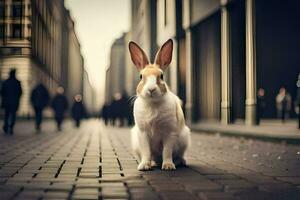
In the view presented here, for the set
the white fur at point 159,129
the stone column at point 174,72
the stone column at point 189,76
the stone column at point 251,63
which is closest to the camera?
the white fur at point 159,129

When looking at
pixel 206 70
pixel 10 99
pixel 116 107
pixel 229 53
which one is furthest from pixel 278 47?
pixel 10 99

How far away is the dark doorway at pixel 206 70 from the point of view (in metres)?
20.3

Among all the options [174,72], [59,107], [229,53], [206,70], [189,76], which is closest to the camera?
[229,53]

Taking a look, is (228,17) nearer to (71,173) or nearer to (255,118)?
(255,118)

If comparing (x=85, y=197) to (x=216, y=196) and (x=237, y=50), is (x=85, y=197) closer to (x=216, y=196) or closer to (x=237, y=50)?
(x=216, y=196)

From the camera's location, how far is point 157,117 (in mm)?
5223

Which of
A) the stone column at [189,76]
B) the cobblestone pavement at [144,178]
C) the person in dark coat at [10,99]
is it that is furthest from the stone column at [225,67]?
the cobblestone pavement at [144,178]

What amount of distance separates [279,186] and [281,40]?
21.0m

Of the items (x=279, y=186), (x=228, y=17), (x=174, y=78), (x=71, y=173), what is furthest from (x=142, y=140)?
(x=174, y=78)

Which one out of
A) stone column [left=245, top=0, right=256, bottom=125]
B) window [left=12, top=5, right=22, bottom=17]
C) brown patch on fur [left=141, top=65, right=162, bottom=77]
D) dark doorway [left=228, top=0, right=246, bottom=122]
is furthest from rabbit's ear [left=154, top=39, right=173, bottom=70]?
dark doorway [left=228, top=0, right=246, bottom=122]

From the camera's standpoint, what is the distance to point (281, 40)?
79.8 feet

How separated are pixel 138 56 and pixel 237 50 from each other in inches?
490

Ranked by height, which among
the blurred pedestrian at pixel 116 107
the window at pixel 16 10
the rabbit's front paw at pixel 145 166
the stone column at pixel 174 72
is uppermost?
the window at pixel 16 10

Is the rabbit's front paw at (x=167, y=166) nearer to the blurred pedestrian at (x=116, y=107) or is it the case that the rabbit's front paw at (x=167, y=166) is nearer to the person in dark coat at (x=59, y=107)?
the person in dark coat at (x=59, y=107)
